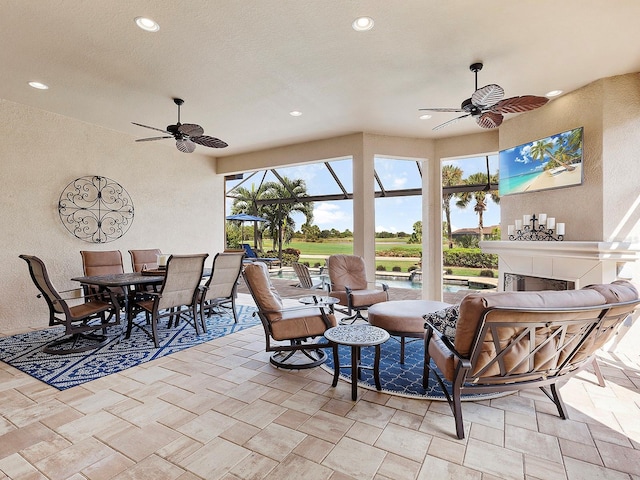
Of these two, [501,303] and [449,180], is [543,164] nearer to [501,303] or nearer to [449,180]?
[501,303]

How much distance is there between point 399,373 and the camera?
305 cm

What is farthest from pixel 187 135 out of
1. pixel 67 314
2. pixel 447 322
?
pixel 447 322

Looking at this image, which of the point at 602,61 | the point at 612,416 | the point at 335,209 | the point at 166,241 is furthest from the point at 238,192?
the point at 612,416

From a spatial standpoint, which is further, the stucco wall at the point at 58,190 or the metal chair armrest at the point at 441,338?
the stucco wall at the point at 58,190

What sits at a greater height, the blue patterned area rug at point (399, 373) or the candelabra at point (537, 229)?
the candelabra at point (537, 229)

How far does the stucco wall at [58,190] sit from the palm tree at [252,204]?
14.2 ft

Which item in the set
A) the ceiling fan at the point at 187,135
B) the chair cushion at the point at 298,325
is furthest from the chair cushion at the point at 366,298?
the ceiling fan at the point at 187,135

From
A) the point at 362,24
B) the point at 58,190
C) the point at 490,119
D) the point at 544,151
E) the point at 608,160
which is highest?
the point at 362,24

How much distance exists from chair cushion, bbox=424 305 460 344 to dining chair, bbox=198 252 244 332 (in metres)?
3.00

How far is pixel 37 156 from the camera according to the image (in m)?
4.72

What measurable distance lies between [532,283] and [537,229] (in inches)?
32.7

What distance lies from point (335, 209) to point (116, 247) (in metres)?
7.14

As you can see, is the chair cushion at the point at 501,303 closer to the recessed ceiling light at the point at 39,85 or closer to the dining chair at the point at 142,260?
the dining chair at the point at 142,260

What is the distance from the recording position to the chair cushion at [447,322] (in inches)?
89.7
